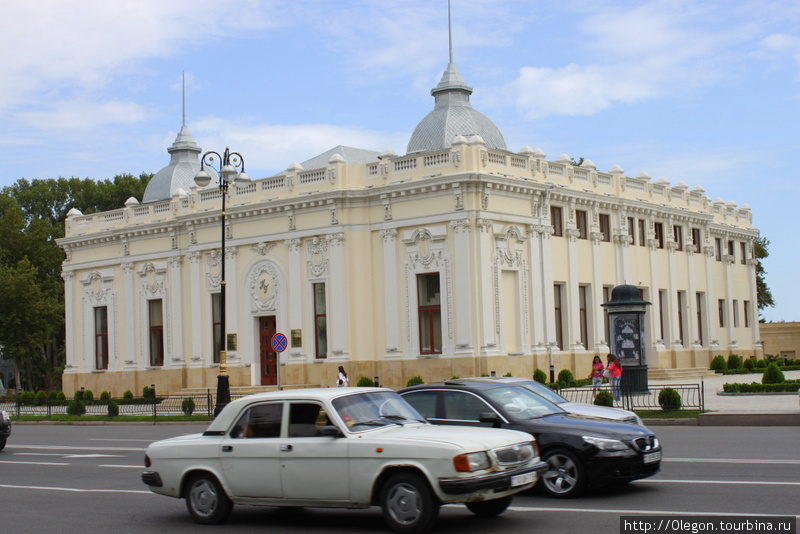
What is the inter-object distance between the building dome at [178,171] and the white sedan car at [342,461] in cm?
4702

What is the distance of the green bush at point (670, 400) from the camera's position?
26422 mm

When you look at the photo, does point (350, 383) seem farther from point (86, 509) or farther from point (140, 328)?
point (86, 509)

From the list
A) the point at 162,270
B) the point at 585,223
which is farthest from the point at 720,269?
the point at 162,270

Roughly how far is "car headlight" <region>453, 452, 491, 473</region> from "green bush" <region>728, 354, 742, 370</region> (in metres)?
44.8

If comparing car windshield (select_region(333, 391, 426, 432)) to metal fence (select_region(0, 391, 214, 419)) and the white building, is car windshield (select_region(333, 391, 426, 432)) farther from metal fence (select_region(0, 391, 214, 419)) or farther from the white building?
the white building

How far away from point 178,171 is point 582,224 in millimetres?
25738

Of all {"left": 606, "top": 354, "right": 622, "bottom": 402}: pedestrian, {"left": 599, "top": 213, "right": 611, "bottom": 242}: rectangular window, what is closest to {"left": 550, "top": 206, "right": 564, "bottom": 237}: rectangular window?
{"left": 599, "top": 213, "right": 611, "bottom": 242}: rectangular window

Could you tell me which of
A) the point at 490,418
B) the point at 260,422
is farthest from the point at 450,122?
the point at 260,422

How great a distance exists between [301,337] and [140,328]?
1133 cm

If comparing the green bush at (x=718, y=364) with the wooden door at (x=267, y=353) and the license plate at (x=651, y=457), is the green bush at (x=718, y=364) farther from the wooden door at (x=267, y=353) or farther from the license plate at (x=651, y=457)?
the license plate at (x=651, y=457)

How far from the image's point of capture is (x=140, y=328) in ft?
166

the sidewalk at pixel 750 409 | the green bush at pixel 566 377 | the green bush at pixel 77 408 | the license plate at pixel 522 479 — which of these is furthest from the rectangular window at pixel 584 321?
the license plate at pixel 522 479

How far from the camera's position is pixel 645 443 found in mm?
13109

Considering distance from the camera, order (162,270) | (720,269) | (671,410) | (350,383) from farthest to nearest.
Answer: (720,269) < (162,270) < (350,383) < (671,410)
